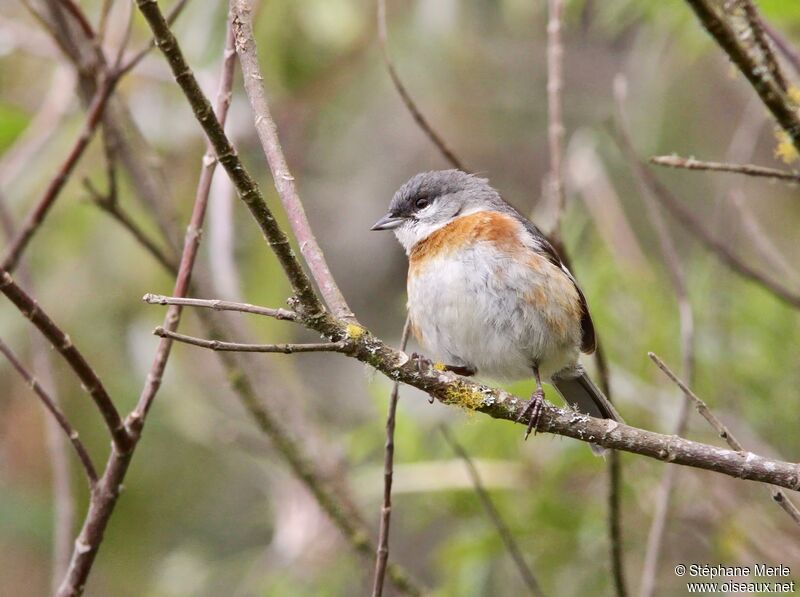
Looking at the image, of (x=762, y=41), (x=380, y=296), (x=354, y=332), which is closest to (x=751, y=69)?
(x=762, y=41)

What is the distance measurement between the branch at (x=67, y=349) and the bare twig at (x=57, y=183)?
0.62m

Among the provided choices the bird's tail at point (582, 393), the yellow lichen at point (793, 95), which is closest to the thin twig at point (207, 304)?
the yellow lichen at point (793, 95)

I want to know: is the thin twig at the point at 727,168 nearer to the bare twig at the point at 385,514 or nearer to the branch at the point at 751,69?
the branch at the point at 751,69

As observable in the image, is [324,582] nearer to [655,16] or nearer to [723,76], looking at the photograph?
[655,16]

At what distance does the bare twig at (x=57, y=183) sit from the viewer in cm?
294

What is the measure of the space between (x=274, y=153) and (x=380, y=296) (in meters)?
6.29

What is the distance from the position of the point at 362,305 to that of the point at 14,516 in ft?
11.7

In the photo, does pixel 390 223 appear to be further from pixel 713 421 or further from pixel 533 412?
pixel 713 421

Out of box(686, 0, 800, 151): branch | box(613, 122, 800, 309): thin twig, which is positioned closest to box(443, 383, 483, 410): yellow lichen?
box(686, 0, 800, 151): branch

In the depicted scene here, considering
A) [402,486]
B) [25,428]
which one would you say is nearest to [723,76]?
[402,486]

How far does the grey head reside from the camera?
13.7ft

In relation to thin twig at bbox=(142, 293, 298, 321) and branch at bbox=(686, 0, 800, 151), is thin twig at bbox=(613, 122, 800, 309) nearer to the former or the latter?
branch at bbox=(686, 0, 800, 151)

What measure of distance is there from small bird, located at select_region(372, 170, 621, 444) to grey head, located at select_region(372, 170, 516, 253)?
0.19 meters

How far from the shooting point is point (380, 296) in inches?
337
